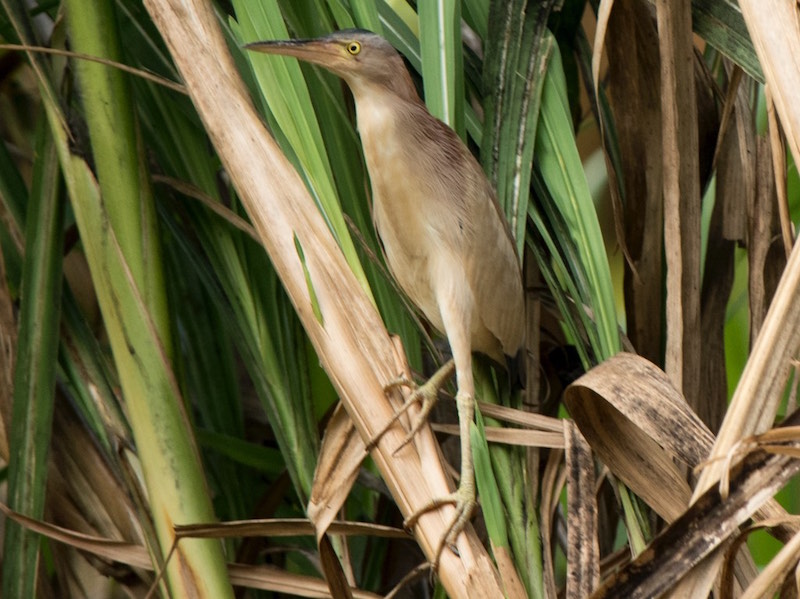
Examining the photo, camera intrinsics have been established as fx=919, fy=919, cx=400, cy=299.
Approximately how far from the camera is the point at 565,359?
3.39 ft

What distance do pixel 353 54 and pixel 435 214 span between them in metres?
0.17

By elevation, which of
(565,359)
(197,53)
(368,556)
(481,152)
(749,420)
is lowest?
(368,556)

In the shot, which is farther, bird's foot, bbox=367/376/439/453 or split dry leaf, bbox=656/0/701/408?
split dry leaf, bbox=656/0/701/408

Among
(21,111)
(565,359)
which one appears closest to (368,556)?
(565,359)

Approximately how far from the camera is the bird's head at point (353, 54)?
2.47 ft

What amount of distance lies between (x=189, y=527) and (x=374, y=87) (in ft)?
1.46

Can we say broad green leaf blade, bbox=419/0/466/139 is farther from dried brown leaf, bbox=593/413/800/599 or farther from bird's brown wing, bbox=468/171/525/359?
dried brown leaf, bbox=593/413/800/599

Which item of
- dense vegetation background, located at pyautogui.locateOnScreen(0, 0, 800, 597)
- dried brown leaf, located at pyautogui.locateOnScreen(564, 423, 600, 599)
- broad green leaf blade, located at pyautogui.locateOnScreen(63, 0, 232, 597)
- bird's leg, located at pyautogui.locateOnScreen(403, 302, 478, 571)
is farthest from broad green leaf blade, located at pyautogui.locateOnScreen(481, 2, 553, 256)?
broad green leaf blade, located at pyautogui.locateOnScreen(63, 0, 232, 597)

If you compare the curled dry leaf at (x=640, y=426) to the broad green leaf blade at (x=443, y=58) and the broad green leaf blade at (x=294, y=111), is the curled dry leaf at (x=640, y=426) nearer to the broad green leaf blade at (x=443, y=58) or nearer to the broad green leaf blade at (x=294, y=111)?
the broad green leaf blade at (x=294, y=111)

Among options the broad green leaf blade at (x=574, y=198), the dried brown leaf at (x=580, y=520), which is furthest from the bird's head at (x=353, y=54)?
the dried brown leaf at (x=580, y=520)

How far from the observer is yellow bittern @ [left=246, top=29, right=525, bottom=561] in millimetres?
855

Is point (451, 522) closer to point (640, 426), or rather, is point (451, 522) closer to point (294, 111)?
point (640, 426)

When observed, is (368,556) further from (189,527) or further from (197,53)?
(197,53)

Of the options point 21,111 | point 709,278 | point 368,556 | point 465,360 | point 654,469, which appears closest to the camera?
point 654,469
